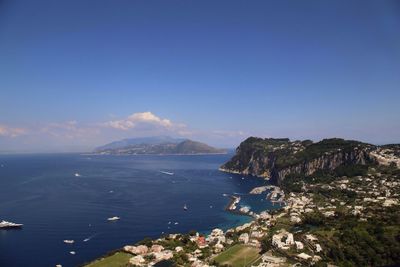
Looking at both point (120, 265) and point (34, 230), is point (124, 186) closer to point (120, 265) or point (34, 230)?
point (34, 230)

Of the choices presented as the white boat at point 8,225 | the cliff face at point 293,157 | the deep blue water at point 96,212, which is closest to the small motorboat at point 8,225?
the white boat at point 8,225

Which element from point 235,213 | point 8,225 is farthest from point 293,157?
point 8,225

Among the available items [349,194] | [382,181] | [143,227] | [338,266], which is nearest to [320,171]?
[382,181]

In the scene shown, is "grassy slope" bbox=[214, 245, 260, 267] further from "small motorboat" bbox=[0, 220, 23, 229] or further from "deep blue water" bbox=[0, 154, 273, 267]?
"small motorboat" bbox=[0, 220, 23, 229]

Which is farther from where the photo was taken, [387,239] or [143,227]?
[143,227]

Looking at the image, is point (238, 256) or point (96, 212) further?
point (96, 212)

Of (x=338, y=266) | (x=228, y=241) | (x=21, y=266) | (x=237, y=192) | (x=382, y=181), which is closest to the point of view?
(x=338, y=266)

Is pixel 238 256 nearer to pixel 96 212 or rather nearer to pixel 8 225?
pixel 96 212

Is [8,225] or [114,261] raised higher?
[8,225]

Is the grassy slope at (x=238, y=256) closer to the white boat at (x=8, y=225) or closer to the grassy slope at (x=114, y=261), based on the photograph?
the grassy slope at (x=114, y=261)
